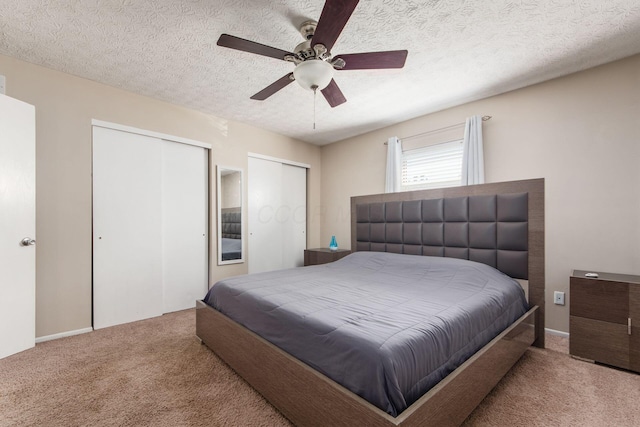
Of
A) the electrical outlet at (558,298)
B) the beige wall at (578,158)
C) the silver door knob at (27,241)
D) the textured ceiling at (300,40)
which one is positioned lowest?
the electrical outlet at (558,298)

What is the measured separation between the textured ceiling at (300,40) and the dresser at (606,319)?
1.86m

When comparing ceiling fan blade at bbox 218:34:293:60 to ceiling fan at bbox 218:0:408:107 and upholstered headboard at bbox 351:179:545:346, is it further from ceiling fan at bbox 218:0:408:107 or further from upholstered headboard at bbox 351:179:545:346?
upholstered headboard at bbox 351:179:545:346

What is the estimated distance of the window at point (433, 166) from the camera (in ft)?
11.2

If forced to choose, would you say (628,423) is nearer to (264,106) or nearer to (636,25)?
(636,25)

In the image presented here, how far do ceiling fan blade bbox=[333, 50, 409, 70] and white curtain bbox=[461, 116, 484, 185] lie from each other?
1.73 meters

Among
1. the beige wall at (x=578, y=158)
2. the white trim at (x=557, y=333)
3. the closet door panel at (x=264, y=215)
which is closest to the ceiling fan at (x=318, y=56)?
the beige wall at (x=578, y=158)

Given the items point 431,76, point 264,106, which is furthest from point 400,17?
point 264,106

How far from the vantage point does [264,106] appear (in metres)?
3.43

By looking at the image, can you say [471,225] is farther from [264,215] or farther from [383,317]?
[264,215]

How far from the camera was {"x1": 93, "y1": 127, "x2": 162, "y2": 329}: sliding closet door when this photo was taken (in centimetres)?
291

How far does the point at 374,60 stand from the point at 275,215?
10.1 feet

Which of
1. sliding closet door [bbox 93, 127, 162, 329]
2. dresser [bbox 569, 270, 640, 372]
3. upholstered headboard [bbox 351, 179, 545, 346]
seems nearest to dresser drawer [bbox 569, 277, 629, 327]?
dresser [bbox 569, 270, 640, 372]

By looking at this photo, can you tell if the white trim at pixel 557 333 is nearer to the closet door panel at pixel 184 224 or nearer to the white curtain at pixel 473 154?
the white curtain at pixel 473 154

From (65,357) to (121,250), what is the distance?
3.59ft
